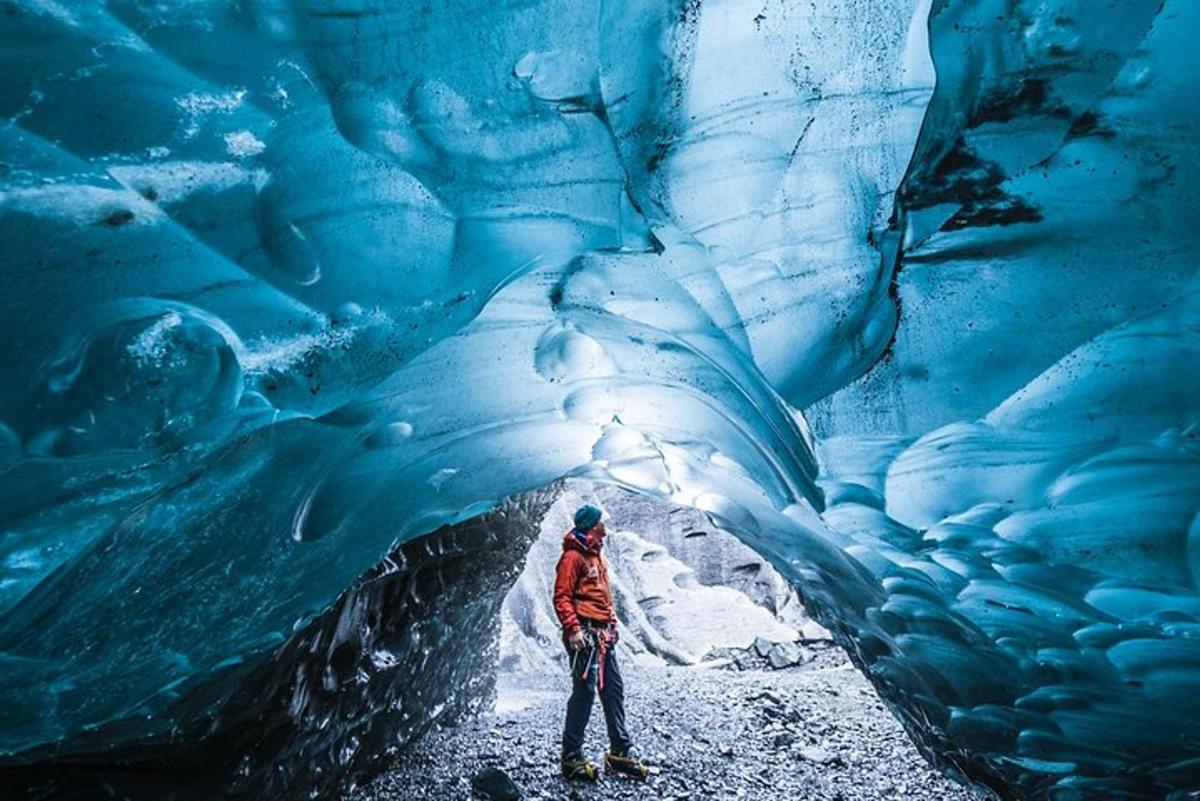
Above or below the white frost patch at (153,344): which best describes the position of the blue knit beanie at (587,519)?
above

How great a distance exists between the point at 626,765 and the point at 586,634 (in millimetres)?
457

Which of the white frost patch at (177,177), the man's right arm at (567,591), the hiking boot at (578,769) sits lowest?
the hiking boot at (578,769)

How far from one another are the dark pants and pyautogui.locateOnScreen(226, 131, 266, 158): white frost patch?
Result: 1.45 meters

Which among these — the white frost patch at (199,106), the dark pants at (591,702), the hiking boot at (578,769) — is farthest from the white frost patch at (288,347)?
the hiking boot at (578,769)

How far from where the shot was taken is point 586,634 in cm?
242

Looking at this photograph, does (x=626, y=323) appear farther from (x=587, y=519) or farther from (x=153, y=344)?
(x=153, y=344)

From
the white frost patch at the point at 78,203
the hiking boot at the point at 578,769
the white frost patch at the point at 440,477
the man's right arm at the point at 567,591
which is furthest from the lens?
the hiking boot at the point at 578,769

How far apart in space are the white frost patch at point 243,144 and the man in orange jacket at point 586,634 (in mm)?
1272

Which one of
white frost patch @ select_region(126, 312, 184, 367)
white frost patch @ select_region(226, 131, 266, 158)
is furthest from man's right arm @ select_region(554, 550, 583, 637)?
white frost patch @ select_region(226, 131, 266, 158)

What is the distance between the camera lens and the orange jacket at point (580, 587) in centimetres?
241

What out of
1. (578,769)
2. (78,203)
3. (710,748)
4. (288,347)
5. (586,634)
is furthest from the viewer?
(710,748)

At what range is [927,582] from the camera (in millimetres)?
1776

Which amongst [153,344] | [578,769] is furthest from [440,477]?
[578,769]

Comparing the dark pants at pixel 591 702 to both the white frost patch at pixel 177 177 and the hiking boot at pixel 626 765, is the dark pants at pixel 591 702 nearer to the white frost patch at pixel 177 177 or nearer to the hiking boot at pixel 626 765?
the hiking boot at pixel 626 765
